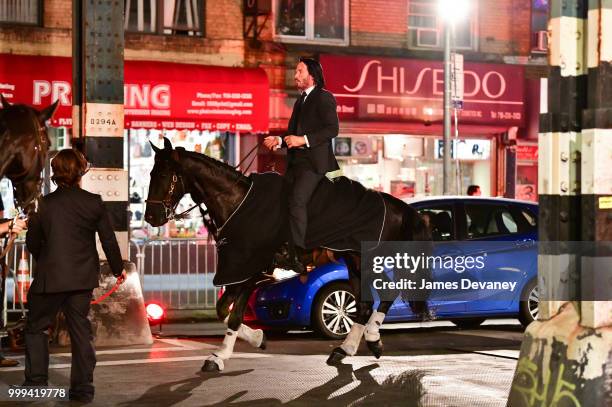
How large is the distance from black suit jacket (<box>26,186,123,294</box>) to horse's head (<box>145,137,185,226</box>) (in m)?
2.14

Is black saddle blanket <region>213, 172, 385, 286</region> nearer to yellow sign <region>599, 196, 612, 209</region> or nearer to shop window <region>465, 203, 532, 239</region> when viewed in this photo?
shop window <region>465, 203, 532, 239</region>

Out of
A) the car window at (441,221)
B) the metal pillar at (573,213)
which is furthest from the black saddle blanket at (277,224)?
the metal pillar at (573,213)

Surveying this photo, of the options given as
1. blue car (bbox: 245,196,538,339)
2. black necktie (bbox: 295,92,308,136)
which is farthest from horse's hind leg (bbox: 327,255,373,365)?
blue car (bbox: 245,196,538,339)

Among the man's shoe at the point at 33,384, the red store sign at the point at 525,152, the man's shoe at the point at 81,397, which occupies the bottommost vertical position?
the man's shoe at the point at 81,397

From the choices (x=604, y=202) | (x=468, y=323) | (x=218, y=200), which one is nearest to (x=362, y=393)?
(x=218, y=200)

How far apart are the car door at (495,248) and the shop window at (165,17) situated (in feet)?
35.2

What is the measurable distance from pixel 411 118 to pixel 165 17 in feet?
19.2

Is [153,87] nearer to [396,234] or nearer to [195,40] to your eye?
[195,40]

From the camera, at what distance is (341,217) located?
36.9 ft

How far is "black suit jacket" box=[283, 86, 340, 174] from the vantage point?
432 inches

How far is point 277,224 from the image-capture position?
427 inches

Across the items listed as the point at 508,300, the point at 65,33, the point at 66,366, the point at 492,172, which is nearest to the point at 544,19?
the point at 492,172

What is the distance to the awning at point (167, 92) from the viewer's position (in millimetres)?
21500

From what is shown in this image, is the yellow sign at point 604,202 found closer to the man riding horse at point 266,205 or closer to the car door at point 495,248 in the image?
the man riding horse at point 266,205
